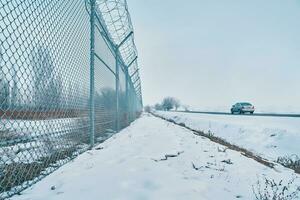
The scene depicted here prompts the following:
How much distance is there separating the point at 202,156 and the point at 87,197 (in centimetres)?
231

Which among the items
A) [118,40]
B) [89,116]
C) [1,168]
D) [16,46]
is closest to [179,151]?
[89,116]

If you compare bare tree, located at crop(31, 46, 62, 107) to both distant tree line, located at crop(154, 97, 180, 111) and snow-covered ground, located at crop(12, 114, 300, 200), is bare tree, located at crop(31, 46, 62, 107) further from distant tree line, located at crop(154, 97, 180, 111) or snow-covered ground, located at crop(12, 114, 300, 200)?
distant tree line, located at crop(154, 97, 180, 111)

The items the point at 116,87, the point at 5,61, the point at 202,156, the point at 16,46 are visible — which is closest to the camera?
the point at 5,61

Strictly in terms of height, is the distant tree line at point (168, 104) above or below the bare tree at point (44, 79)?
above

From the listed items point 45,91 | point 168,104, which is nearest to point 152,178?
point 45,91

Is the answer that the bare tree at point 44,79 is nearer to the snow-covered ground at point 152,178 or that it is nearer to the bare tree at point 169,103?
the snow-covered ground at point 152,178

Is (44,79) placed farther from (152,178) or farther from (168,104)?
(168,104)

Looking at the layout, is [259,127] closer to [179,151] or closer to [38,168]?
[179,151]

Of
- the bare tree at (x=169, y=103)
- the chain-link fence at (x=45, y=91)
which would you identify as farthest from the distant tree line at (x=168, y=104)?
the chain-link fence at (x=45, y=91)

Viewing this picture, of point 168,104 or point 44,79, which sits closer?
point 44,79

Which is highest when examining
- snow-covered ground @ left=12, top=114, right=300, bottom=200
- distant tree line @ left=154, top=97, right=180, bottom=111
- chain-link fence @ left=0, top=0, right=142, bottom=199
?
distant tree line @ left=154, top=97, right=180, bottom=111

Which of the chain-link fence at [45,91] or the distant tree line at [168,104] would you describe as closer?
the chain-link fence at [45,91]

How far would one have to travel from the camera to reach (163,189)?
2.56 meters

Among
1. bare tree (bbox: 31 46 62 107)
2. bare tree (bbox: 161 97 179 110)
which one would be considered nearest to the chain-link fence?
bare tree (bbox: 31 46 62 107)
